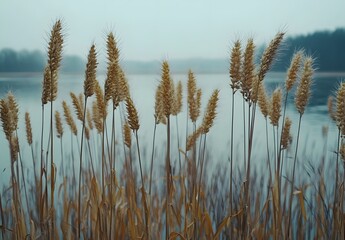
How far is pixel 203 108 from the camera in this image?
67.6 inches

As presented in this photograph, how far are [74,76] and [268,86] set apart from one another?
31.0 inches

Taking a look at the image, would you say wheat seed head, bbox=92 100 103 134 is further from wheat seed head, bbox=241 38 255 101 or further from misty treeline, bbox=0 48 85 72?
wheat seed head, bbox=241 38 255 101

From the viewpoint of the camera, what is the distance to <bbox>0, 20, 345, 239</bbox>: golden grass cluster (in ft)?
3.78

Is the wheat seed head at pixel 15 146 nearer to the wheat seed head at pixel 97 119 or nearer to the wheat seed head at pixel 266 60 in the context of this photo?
the wheat seed head at pixel 97 119

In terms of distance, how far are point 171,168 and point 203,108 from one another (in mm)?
309

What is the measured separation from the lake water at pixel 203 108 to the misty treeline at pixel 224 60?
34 mm

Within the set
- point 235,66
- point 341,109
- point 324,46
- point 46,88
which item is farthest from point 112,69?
point 324,46

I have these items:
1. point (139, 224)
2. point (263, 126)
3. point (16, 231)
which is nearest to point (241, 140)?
point (263, 126)

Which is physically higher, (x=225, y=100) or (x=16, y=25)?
(x=16, y=25)

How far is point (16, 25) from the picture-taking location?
182 centimetres

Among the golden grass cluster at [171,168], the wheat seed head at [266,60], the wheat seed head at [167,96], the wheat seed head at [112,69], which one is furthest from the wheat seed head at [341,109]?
the wheat seed head at [112,69]

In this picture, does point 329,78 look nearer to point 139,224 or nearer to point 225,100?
point 225,100

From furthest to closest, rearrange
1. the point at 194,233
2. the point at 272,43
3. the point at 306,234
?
the point at 306,234, the point at 194,233, the point at 272,43

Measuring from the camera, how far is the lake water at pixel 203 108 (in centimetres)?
175
